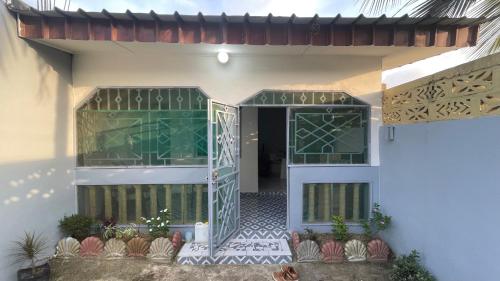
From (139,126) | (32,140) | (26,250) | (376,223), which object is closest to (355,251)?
(376,223)

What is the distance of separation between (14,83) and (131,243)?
2756mm

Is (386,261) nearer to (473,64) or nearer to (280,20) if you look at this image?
(473,64)

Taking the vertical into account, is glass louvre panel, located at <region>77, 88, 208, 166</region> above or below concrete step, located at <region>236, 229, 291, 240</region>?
above

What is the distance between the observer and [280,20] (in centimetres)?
344

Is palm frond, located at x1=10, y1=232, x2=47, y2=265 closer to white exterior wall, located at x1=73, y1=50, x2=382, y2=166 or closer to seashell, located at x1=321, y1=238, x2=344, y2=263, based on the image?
white exterior wall, located at x1=73, y1=50, x2=382, y2=166

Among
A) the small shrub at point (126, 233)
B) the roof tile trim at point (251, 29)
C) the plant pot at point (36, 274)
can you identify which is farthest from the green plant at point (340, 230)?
the plant pot at point (36, 274)

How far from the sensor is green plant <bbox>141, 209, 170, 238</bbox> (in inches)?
168

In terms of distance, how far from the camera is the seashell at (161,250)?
393 cm

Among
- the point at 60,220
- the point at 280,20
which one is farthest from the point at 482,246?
the point at 60,220

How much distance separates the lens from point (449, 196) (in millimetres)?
2904

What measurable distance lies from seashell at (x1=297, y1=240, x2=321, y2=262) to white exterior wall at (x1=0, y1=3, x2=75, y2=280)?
Result: 12.7 feet

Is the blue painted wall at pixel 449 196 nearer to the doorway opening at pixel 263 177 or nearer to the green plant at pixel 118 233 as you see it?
the doorway opening at pixel 263 177

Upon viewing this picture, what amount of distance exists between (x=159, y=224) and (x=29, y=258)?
1.71 metres

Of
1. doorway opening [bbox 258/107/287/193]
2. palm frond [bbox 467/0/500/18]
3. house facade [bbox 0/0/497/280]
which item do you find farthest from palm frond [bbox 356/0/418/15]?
doorway opening [bbox 258/107/287/193]
